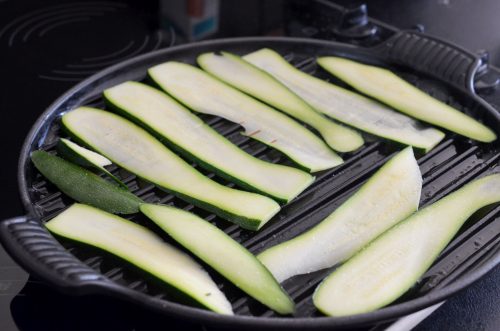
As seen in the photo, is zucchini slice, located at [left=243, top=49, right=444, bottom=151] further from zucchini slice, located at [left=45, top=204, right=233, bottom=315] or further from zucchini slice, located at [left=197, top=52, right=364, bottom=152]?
zucchini slice, located at [left=45, top=204, right=233, bottom=315]

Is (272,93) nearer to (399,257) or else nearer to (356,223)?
(356,223)

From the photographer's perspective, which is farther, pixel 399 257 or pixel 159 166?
pixel 159 166

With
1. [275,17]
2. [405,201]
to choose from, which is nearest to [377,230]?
[405,201]

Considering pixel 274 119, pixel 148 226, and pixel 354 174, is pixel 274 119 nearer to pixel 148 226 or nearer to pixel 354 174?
pixel 354 174

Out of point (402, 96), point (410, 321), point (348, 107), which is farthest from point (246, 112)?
point (410, 321)

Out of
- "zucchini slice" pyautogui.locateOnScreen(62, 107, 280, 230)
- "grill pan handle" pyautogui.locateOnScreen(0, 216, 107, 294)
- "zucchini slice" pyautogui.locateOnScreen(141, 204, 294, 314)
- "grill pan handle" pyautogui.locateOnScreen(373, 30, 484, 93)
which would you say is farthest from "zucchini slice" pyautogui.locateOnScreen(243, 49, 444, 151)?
"grill pan handle" pyautogui.locateOnScreen(0, 216, 107, 294)

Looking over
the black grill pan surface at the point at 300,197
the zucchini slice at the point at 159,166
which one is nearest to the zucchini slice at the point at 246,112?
the black grill pan surface at the point at 300,197

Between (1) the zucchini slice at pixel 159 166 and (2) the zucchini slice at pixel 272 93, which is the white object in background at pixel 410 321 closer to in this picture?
(1) the zucchini slice at pixel 159 166
